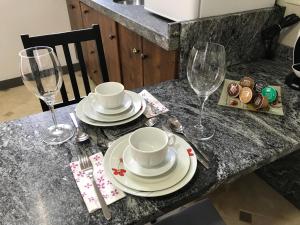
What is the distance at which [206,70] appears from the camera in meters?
0.77

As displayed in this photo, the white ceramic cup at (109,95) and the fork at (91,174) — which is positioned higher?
the white ceramic cup at (109,95)

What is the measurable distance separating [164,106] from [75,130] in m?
0.29

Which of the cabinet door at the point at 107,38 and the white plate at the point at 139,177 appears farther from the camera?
the cabinet door at the point at 107,38

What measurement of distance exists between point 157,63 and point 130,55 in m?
0.33

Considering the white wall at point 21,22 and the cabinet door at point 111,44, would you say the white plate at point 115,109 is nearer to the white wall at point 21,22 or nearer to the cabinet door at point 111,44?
the cabinet door at point 111,44

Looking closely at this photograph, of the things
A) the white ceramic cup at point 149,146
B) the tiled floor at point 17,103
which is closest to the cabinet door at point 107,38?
the tiled floor at point 17,103

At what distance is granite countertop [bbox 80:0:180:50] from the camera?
999 millimetres

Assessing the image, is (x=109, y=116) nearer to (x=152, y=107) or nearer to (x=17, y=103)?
(x=152, y=107)

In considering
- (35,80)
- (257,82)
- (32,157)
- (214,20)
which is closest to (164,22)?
(214,20)

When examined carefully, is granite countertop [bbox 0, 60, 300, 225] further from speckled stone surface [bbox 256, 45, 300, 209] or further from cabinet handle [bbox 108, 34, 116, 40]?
cabinet handle [bbox 108, 34, 116, 40]

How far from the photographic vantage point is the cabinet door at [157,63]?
111 cm

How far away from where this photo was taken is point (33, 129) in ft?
2.59

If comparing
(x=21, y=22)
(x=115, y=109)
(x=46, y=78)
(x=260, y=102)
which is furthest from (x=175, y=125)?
(x=21, y=22)

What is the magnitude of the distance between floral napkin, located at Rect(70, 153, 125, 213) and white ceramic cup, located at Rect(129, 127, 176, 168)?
0.09m
